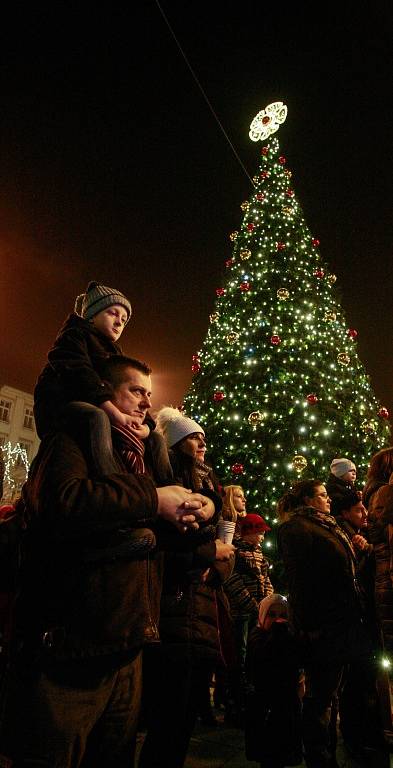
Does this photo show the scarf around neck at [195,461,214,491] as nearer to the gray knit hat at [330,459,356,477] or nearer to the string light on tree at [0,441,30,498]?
the gray knit hat at [330,459,356,477]

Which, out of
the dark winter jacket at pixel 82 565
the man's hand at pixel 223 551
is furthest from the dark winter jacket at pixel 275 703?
the dark winter jacket at pixel 82 565

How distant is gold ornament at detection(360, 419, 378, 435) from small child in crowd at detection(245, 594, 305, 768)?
7.59 m

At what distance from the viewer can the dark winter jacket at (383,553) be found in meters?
3.33

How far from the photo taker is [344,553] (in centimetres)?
307

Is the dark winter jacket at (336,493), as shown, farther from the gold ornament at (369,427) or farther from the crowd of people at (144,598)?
the gold ornament at (369,427)

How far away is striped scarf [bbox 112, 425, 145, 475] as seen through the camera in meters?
1.69

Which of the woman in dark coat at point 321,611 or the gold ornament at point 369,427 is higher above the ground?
the gold ornament at point 369,427

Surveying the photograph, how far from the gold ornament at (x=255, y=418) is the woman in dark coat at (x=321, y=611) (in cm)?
635

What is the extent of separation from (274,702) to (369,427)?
8.07 meters

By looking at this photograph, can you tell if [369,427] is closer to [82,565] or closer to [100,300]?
[100,300]

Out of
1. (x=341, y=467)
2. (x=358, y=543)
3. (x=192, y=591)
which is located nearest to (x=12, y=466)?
(x=341, y=467)

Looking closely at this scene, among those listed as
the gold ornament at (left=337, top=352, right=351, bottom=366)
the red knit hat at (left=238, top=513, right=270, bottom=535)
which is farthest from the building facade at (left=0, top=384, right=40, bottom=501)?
the red knit hat at (left=238, top=513, right=270, bottom=535)

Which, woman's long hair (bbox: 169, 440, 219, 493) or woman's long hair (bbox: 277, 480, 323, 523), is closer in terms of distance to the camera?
woman's long hair (bbox: 169, 440, 219, 493)

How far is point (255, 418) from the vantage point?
9.62 m
